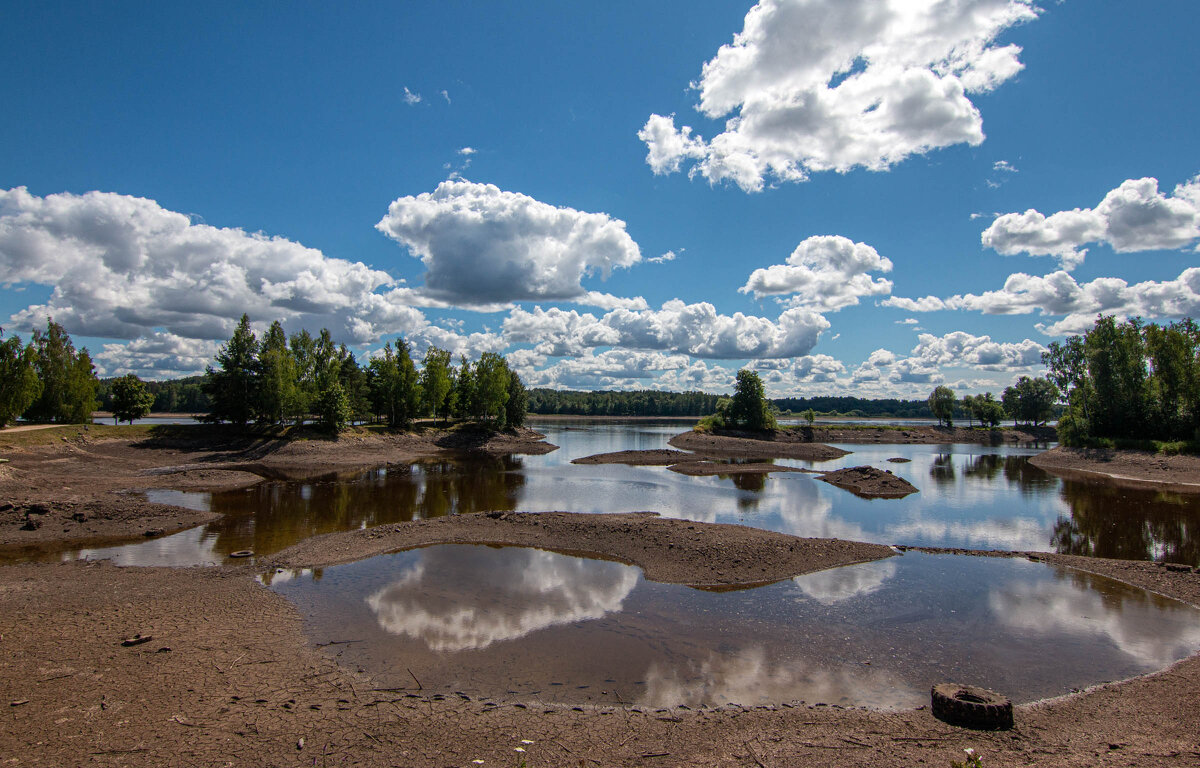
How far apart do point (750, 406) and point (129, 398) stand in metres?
82.6

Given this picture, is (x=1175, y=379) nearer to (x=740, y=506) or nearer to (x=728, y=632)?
(x=740, y=506)

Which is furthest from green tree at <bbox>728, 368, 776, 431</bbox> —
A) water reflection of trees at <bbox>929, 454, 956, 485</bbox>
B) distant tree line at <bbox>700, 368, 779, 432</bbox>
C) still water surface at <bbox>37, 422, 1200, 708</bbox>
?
still water surface at <bbox>37, 422, 1200, 708</bbox>

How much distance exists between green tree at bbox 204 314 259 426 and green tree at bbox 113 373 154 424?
6390mm

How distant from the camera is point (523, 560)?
18641mm

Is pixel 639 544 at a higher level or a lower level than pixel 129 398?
lower

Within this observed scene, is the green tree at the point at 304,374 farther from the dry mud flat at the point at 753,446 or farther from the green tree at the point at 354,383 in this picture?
the dry mud flat at the point at 753,446

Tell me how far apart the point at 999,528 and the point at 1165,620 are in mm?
12689

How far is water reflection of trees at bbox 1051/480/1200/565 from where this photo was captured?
21.0m

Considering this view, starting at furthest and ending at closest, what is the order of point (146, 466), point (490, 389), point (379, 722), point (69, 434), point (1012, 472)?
1. point (490, 389)
2. point (1012, 472)
3. point (69, 434)
4. point (146, 466)
5. point (379, 722)

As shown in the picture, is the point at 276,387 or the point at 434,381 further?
the point at 434,381

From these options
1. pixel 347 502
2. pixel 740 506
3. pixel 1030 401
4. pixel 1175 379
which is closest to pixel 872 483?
pixel 740 506

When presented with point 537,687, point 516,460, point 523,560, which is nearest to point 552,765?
point 537,687

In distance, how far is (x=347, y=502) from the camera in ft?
98.5

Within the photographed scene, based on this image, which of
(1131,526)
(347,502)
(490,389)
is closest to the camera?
(1131,526)
